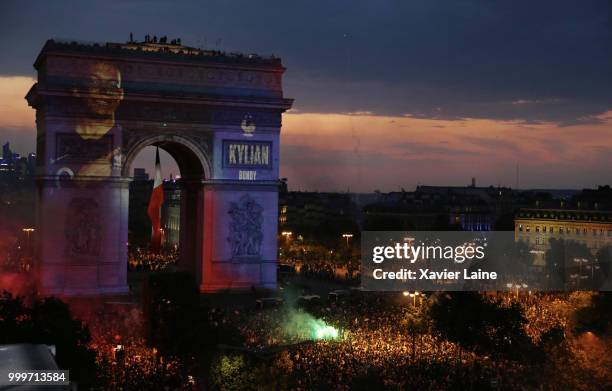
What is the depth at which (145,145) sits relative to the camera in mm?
30672

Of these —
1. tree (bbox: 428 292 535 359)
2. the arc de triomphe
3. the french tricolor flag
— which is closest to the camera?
tree (bbox: 428 292 535 359)

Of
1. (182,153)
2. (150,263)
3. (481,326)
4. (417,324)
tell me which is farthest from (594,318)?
(150,263)

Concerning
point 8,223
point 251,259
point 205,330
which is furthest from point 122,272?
point 8,223

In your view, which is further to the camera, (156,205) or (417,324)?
(156,205)

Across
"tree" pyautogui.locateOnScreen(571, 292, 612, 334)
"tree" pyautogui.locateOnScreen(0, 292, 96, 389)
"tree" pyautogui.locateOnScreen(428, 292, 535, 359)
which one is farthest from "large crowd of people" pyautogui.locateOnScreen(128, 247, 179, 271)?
"tree" pyautogui.locateOnScreen(0, 292, 96, 389)

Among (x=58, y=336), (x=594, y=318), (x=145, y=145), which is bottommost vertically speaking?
(x=594, y=318)

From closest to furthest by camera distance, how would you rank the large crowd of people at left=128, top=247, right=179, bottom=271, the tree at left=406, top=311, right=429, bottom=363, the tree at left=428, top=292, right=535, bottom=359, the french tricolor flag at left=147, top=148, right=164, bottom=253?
the tree at left=428, top=292, right=535, bottom=359, the tree at left=406, top=311, right=429, bottom=363, the french tricolor flag at left=147, top=148, right=164, bottom=253, the large crowd of people at left=128, top=247, right=179, bottom=271

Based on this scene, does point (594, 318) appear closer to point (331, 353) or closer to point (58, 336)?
point (331, 353)

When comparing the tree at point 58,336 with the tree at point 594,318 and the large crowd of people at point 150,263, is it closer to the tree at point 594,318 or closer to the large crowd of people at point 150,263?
the tree at point 594,318

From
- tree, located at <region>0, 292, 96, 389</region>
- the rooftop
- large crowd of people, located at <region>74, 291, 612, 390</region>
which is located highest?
the rooftop

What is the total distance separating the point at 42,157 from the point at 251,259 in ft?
26.3

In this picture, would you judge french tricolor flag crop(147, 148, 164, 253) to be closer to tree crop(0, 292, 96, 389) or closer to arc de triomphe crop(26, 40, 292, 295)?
arc de triomphe crop(26, 40, 292, 295)

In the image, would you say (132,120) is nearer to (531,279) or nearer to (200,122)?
(200,122)

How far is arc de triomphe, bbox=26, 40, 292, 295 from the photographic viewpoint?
29.6 meters
